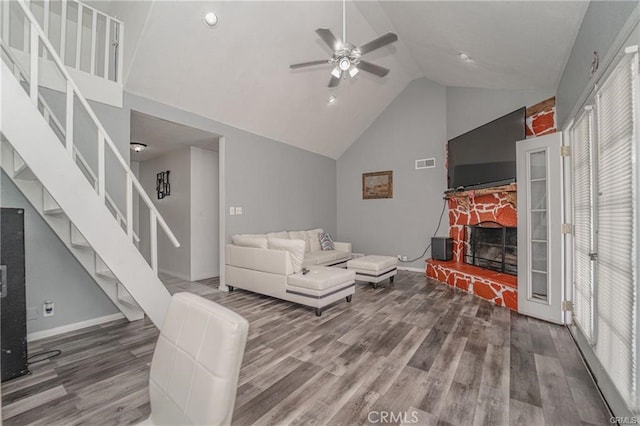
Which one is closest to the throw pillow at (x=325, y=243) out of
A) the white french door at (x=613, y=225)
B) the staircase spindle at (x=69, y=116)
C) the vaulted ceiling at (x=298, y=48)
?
the vaulted ceiling at (x=298, y=48)

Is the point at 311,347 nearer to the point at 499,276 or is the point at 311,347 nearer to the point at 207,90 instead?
the point at 499,276

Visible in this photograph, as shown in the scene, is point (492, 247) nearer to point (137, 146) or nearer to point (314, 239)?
point (314, 239)

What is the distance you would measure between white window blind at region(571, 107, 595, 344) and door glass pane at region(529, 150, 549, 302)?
1.16ft

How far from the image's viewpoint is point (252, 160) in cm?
500

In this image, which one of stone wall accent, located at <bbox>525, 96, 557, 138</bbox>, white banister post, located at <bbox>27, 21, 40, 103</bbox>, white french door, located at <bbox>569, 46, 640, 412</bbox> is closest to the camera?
white french door, located at <bbox>569, 46, 640, 412</bbox>

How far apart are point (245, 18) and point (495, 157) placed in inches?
152

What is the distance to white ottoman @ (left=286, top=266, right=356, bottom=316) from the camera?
3369mm

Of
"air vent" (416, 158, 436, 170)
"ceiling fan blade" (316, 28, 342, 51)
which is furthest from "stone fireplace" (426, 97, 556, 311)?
"ceiling fan blade" (316, 28, 342, 51)

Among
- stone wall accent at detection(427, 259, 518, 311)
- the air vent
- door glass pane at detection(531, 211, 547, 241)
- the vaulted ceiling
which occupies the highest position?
the vaulted ceiling

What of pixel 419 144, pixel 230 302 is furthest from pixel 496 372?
pixel 419 144

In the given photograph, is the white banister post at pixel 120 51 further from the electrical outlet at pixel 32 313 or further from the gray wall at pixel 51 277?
the electrical outlet at pixel 32 313

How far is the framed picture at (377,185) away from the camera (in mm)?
6338

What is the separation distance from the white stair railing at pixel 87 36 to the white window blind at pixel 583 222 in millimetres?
4701

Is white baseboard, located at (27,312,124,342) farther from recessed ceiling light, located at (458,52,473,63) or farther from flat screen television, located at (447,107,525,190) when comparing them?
recessed ceiling light, located at (458,52,473,63)
